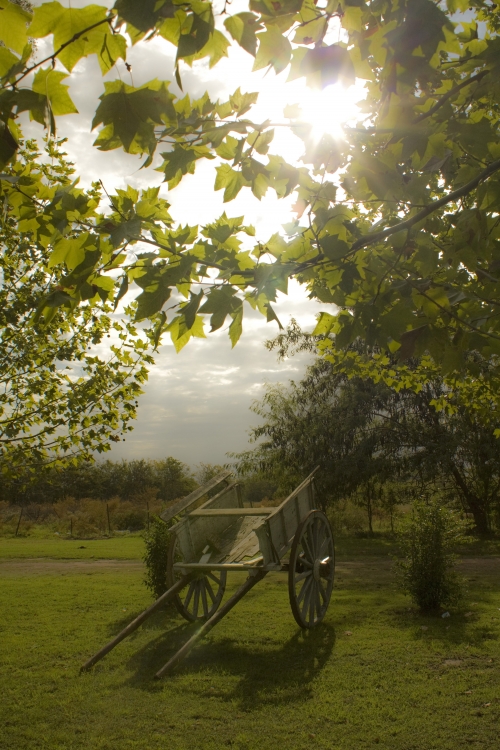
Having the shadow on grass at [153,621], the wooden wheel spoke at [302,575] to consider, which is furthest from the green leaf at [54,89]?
the shadow on grass at [153,621]

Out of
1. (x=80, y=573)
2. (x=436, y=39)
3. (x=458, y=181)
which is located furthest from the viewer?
(x=80, y=573)

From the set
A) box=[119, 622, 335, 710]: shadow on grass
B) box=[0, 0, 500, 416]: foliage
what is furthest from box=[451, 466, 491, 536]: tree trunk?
box=[0, 0, 500, 416]: foliage

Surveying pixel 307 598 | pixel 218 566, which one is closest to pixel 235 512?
pixel 218 566

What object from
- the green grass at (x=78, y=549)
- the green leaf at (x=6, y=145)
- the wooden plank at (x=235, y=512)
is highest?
the green leaf at (x=6, y=145)

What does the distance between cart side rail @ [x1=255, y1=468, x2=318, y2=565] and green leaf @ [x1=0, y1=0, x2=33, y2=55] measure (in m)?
4.72

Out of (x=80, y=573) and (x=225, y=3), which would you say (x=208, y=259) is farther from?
(x=80, y=573)

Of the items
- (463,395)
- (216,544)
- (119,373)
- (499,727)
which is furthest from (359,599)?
(119,373)

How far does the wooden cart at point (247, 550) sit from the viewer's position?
5512mm

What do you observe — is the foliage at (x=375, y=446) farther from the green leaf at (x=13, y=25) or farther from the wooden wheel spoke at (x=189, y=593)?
the green leaf at (x=13, y=25)

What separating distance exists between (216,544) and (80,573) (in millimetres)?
6242

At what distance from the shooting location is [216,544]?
6734 mm

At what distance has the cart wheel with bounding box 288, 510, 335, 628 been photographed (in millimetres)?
5930

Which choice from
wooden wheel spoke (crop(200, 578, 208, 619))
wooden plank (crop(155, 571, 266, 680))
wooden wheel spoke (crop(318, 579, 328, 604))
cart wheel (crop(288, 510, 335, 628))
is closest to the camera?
wooden plank (crop(155, 571, 266, 680))

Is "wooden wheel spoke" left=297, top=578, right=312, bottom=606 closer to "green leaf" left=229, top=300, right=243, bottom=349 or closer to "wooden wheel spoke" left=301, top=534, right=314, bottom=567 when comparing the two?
"wooden wheel spoke" left=301, top=534, right=314, bottom=567
